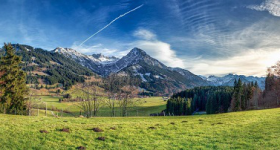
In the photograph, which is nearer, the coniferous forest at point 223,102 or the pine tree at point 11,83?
the pine tree at point 11,83

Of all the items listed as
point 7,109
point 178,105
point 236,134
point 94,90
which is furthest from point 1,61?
point 178,105

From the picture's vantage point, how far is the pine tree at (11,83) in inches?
2069

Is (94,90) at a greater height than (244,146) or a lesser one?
greater

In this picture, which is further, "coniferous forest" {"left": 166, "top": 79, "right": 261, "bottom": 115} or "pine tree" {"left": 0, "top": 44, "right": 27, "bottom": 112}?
"coniferous forest" {"left": 166, "top": 79, "right": 261, "bottom": 115}

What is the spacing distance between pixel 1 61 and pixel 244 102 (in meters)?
A: 130

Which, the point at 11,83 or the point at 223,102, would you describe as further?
the point at 223,102

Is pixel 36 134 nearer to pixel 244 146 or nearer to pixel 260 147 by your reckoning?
pixel 244 146

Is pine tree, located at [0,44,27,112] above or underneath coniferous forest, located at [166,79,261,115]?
above

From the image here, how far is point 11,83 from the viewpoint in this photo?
53562mm

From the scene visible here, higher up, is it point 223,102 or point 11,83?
point 11,83

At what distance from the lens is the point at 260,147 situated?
16.1 meters

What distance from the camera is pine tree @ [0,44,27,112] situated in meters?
52.6

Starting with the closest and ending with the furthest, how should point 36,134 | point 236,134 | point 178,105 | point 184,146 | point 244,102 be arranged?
point 184,146 < point 36,134 < point 236,134 < point 244,102 < point 178,105

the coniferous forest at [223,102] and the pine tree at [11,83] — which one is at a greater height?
the pine tree at [11,83]
